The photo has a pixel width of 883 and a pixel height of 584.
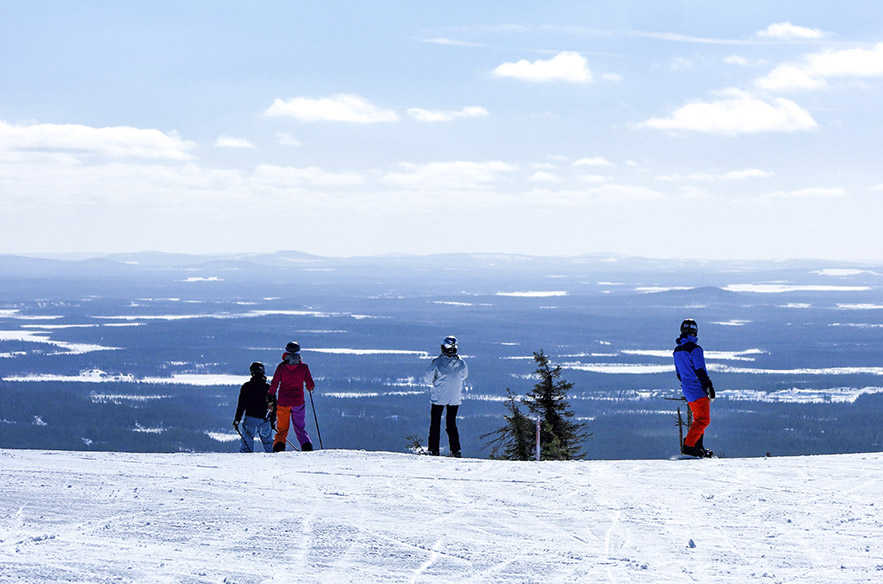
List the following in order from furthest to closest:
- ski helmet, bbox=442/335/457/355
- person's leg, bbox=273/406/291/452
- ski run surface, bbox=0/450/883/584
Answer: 1. person's leg, bbox=273/406/291/452
2. ski helmet, bbox=442/335/457/355
3. ski run surface, bbox=0/450/883/584

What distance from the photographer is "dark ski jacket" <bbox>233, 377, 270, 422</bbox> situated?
12.2 m

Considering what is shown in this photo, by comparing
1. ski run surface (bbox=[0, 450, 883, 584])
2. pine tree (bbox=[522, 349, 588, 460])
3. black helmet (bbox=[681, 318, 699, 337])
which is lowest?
pine tree (bbox=[522, 349, 588, 460])

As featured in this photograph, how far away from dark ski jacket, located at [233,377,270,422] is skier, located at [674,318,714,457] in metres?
5.48

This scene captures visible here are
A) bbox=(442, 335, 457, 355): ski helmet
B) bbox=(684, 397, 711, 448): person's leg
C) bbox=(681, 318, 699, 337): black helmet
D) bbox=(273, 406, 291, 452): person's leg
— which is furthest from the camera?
bbox=(273, 406, 291, 452): person's leg

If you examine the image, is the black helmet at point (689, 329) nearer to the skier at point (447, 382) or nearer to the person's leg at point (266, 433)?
the skier at point (447, 382)

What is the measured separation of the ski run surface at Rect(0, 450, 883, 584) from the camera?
5.73 meters

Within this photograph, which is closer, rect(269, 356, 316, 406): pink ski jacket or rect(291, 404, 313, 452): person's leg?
rect(269, 356, 316, 406): pink ski jacket

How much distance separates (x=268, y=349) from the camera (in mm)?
199250

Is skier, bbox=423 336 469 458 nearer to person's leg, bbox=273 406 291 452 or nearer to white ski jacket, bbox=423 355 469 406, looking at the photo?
white ski jacket, bbox=423 355 469 406

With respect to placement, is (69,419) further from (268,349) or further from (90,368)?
(268,349)

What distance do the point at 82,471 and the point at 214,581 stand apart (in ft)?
14.1

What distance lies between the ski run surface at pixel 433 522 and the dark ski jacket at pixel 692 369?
1.32 meters

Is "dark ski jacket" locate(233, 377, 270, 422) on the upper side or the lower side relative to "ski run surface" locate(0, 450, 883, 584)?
upper

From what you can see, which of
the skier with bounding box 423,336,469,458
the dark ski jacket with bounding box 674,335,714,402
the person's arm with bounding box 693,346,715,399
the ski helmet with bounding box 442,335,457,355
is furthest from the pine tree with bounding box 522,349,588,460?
the person's arm with bounding box 693,346,715,399
